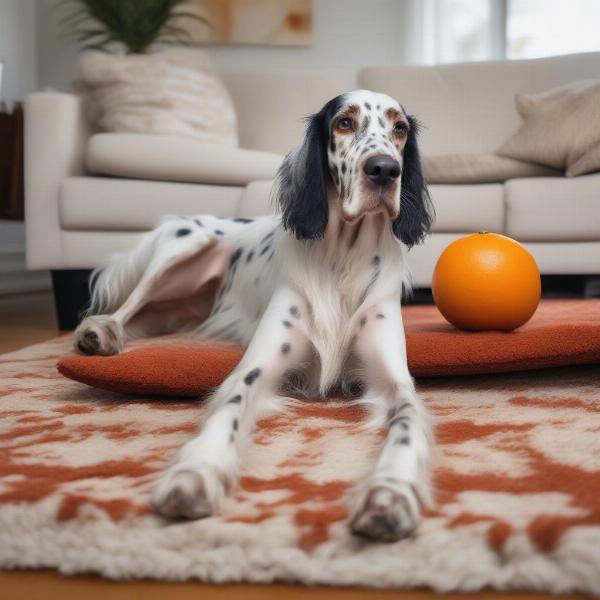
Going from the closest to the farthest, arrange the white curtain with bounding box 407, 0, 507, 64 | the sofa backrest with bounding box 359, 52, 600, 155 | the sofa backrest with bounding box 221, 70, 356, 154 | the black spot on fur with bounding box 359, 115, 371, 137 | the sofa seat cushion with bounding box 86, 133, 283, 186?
the black spot on fur with bounding box 359, 115, 371, 137, the sofa seat cushion with bounding box 86, 133, 283, 186, the sofa backrest with bounding box 359, 52, 600, 155, the sofa backrest with bounding box 221, 70, 356, 154, the white curtain with bounding box 407, 0, 507, 64

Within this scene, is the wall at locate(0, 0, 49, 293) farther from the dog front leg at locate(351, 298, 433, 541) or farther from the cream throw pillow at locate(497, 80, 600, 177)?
the dog front leg at locate(351, 298, 433, 541)

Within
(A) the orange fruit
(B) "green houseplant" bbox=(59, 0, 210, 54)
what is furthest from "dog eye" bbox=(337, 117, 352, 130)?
(B) "green houseplant" bbox=(59, 0, 210, 54)

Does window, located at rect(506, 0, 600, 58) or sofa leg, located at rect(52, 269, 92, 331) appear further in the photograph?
window, located at rect(506, 0, 600, 58)

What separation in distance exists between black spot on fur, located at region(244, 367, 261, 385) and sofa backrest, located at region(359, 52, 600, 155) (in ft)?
13.0

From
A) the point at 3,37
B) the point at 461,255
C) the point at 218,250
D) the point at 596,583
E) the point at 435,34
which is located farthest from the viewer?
the point at 435,34

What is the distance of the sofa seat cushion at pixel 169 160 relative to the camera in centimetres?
392

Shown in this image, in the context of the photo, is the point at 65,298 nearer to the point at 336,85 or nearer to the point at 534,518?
the point at 336,85

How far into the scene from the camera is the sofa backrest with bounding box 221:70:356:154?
18.5ft

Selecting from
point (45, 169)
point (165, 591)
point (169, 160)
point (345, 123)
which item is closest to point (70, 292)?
point (45, 169)

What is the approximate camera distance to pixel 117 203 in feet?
12.7

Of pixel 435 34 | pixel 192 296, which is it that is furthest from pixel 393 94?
pixel 192 296

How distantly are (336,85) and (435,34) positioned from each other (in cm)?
242

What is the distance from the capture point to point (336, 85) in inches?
230

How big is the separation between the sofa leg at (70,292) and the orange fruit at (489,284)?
2.32m
